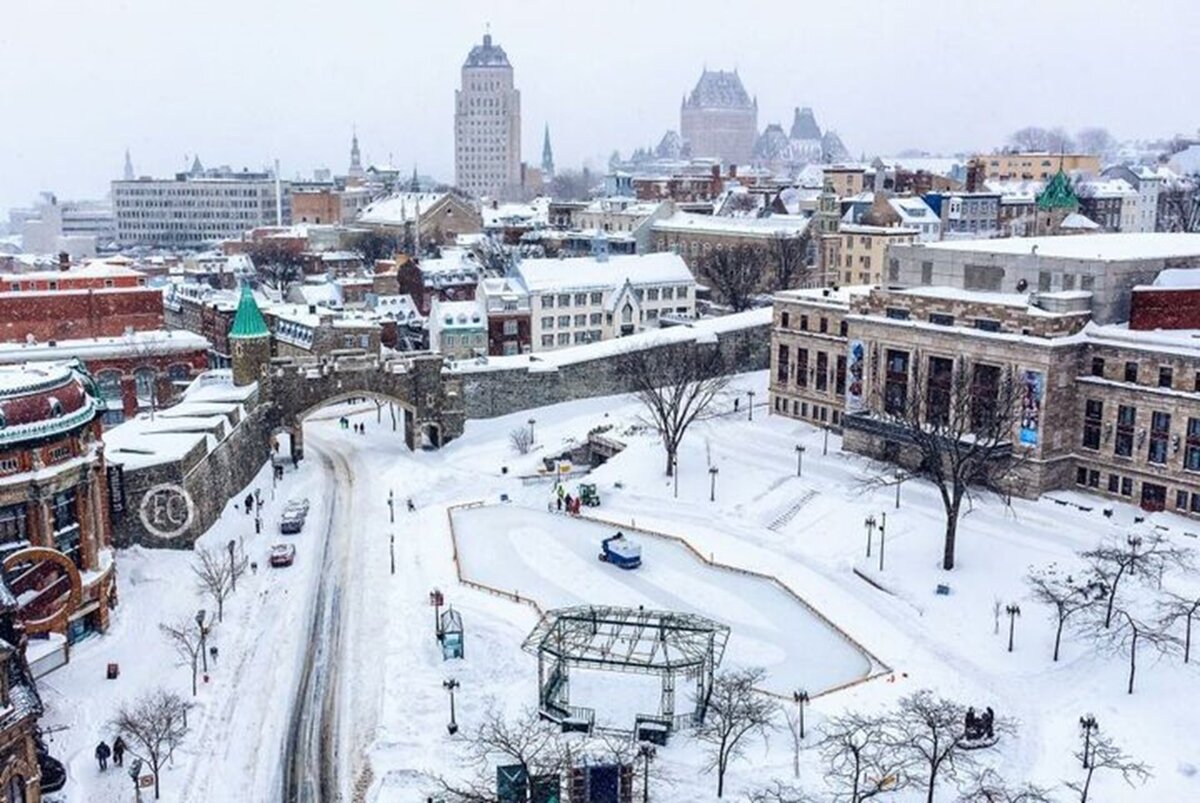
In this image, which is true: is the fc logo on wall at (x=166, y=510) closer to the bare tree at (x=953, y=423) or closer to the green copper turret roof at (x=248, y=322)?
the green copper turret roof at (x=248, y=322)

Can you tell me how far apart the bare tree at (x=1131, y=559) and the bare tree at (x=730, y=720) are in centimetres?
1515

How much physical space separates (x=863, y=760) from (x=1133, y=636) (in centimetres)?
1331

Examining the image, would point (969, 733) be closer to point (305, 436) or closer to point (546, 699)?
point (546, 699)

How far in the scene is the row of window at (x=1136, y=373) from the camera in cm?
5344

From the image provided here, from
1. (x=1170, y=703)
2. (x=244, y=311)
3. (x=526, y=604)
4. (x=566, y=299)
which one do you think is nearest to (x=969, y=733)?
(x=1170, y=703)

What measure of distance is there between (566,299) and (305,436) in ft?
84.6

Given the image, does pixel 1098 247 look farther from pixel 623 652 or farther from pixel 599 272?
pixel 599 272

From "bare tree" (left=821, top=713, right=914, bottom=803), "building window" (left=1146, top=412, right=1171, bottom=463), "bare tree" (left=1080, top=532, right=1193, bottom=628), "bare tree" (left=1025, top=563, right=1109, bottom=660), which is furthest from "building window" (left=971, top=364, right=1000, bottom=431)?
"bare tree" (left=821, top=713, right=914, bottom=803)

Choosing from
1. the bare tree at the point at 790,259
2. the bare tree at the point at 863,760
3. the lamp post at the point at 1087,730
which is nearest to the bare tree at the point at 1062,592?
the lamp post at the point at 1087,730

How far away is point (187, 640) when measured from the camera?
43.7m

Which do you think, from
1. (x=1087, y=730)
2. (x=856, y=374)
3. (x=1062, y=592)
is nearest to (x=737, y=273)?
(x=856, y=374)

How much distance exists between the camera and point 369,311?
100188 millimetres

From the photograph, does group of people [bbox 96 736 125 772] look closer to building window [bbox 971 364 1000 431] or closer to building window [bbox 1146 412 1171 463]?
building window [bbox 971 364 1000 431]

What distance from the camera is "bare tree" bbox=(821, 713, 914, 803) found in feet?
111
